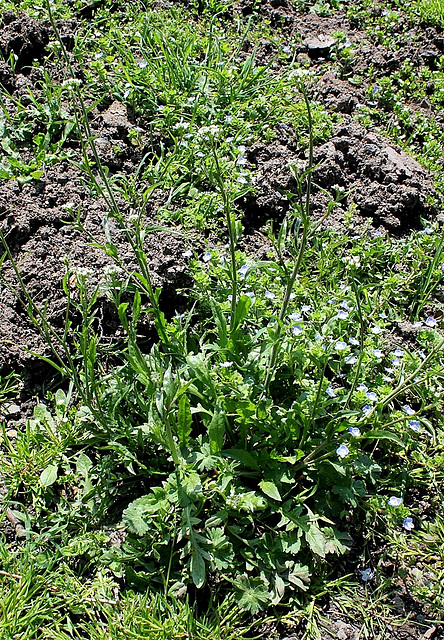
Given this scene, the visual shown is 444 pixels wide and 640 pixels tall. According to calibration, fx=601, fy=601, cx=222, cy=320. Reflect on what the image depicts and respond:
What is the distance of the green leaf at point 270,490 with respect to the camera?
2.33 metres

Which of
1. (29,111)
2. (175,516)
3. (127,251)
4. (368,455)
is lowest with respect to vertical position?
(368,455)

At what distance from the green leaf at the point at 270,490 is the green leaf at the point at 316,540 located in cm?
18

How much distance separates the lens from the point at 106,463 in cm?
264

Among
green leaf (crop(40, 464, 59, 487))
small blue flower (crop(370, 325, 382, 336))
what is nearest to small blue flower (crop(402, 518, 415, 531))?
small blue flower (crop(370, 325, 382, 336))

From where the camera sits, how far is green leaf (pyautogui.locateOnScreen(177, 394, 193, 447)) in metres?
2.43

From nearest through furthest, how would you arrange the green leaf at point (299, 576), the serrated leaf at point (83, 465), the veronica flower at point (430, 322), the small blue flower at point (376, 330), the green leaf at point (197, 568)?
the green leaf at point (197, 568) < the green leaf at point (299, 576) < the serrated leaf at point (83, 465) < the small blue flower at point (376, 330) < the veronica flower at point (430, 322)

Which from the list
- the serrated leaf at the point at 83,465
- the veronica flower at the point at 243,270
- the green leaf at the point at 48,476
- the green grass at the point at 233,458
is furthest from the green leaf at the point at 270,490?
the veronica flower at the point at 243,270

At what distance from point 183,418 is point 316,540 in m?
0.71

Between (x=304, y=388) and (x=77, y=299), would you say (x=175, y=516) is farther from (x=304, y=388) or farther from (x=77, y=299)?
(x=77, y=299)

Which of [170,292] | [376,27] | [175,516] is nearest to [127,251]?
[170,292]

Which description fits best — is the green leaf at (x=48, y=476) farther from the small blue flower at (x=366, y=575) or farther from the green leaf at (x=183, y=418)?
the small blue flower at (x=366, y=575)

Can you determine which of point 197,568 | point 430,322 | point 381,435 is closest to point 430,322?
point 430,322

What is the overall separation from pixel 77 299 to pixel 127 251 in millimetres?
367

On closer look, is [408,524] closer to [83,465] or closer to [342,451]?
[342,451]
